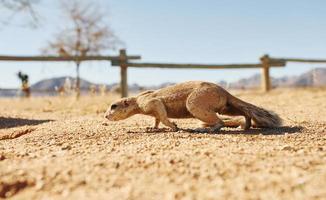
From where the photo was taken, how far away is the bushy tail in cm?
547

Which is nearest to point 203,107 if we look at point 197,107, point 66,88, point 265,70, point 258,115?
point 197,107

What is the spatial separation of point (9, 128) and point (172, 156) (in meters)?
4.48

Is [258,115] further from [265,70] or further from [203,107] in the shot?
[265,70]

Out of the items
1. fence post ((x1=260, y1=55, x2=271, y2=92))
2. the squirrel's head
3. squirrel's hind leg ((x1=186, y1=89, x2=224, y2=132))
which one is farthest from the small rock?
fence post ((x1=260, y1=55, x2=271, y2=92))

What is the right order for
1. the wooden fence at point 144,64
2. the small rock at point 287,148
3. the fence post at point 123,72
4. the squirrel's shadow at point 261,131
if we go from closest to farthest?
the small rock at point 287,148 < the squirrel's shadow at point 261,131 < the wooden fence at point 144,64 < the fence post at point 123,72

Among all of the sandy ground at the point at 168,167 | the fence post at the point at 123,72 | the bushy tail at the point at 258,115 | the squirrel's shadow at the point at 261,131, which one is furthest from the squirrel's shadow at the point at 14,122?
the fence post at the point at 123,72

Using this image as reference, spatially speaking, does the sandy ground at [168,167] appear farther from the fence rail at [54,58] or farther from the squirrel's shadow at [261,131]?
the fence rail at [54,58]

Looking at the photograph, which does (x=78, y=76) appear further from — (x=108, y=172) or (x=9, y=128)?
(x=108, y=172)

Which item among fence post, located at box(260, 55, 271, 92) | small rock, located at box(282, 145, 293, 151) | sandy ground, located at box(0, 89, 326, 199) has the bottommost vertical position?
sandy ground, located at box(0, 89, 326, 199)

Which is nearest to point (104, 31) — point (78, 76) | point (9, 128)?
point (78, 76)

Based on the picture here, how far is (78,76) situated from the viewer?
1786 centimetres

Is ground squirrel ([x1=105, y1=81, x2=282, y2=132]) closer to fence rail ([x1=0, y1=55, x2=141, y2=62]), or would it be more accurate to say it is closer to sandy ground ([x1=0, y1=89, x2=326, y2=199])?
sandy ground ([x1=0, y1=89, x2=326, y2=199])

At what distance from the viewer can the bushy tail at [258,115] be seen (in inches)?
215

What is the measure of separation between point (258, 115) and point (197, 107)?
0.83m
